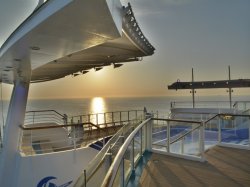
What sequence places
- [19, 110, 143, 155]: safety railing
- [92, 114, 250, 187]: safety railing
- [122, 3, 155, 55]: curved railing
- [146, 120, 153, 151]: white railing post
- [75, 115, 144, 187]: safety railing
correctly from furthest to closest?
[19, 110, 143, 155]: safety railing, [146, 120, 153, 151]: white railing post, [122, 3, 155, 55]: curved railing, [92, 114, 250, 187]: safety railing, [75, 115, 144, 187]: safety railing

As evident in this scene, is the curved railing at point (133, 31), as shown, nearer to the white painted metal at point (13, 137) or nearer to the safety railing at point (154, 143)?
the safety railing at point (154, 143)

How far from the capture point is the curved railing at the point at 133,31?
6.03 m

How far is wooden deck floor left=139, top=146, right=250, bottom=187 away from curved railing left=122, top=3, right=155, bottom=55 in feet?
10.8

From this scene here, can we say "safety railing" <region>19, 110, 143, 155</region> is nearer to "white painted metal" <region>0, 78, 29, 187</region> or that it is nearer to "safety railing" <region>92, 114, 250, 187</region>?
"white painted metal" <region>0, 78, 29, 187</region>

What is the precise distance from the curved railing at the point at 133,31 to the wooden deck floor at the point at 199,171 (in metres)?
3.30

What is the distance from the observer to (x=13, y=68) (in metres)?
7.21

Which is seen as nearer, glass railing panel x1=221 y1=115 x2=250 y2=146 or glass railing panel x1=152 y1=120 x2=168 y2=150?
glass railing panel x1=152 y1=120 x2=168 y2=150

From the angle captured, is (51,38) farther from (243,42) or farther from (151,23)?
(243,42)

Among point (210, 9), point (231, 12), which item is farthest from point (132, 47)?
point (231, 12)

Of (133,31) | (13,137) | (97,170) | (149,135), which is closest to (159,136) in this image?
(149,135)

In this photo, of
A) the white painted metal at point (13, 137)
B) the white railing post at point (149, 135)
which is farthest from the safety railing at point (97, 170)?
the white painted metal at point (13, 137)

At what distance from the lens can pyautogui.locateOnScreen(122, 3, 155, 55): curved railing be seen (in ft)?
19.8

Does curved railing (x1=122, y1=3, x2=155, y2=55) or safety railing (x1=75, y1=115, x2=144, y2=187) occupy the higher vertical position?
curved railing (x1=122, y1=3, x2=155, y2=55)

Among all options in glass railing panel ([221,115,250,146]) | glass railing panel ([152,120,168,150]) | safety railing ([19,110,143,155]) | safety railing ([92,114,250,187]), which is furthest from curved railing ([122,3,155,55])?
glass railing panel ([221,115,250,146])
